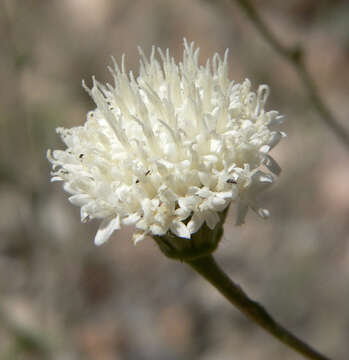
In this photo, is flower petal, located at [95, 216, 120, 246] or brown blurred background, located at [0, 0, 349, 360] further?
brown blurred background, located at [0, 0, 349, 360]

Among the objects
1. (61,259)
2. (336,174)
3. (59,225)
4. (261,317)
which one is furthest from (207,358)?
(261,317)

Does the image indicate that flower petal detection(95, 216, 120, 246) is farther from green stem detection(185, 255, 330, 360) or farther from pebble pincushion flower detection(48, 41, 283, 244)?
green stem detection(185, 255, 330, 360)

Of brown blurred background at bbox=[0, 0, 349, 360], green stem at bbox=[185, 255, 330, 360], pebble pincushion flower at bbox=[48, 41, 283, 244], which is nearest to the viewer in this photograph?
pebble pincushion flower at bbox=[48, 41, 283, 244]

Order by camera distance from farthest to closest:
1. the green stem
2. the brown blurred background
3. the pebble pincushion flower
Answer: the brown blurred background, the green stem, the pebble pincushion flower

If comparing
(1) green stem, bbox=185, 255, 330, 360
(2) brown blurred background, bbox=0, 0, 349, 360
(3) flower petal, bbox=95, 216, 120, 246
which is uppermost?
(3) flower petal, bbox=95, 216, 120, 246

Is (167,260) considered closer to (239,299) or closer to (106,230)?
(239,299)

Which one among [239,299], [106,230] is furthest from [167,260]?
[106,230]

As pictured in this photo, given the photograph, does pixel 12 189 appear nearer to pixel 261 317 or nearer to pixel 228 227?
pixel 228 227

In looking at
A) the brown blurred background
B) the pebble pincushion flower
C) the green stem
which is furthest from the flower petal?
the brown blurred background
